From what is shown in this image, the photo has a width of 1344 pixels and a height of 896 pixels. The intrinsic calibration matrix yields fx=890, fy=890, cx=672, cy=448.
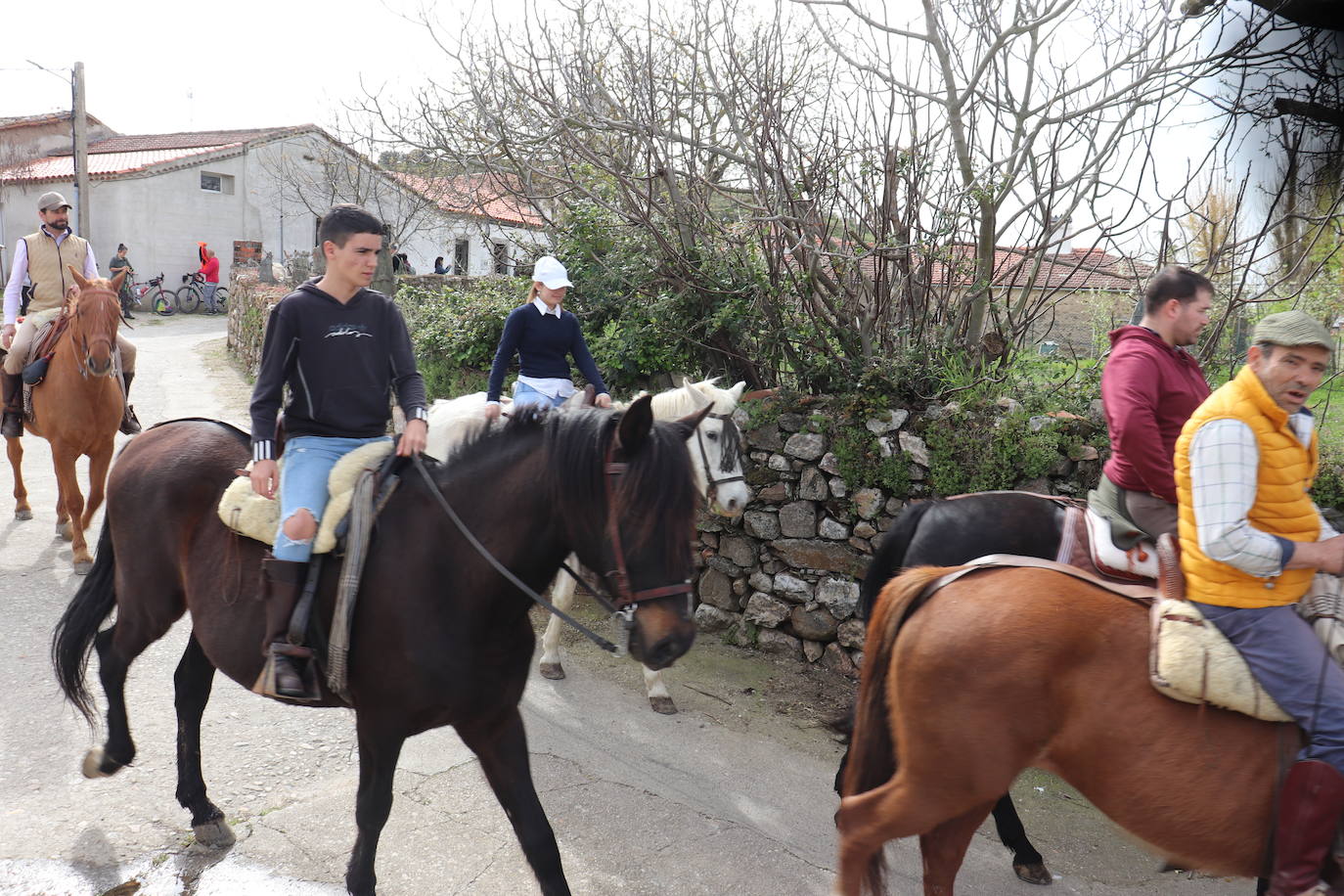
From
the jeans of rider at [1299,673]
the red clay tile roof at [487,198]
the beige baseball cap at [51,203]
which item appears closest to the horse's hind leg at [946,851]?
the jeans of rider at [1299,673]

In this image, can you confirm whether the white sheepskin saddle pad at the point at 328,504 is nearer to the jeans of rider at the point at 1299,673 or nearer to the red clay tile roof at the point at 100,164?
the jeans of rider at the point at 1299,673

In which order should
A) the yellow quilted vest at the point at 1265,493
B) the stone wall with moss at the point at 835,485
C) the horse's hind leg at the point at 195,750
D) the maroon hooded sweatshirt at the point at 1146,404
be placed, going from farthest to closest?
the stone wall with moss at the point at 835,485, the horse's hind leg at the point at 195,750, the maroon hooded sweatshirt at the point at 1146,404, the yellow quilted vest at the point at 1265,493

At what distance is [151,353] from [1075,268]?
18.6 meters

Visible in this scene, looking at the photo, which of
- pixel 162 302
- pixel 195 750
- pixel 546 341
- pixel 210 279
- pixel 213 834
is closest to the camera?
pixel 213 834

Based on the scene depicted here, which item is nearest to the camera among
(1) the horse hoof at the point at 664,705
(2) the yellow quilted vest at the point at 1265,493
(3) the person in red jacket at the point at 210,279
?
(2) the yellow quilted vest at the point at 1265,493

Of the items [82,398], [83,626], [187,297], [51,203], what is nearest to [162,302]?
[187,297]

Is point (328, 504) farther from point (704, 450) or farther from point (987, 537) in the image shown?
point (987, 537)

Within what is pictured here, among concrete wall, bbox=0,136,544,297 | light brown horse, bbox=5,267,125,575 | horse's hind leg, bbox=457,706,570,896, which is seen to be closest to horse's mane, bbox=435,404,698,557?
horse's hind leg, bbox=457,706,570,896

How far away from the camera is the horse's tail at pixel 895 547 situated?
3932 mm

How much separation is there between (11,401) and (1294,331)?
346 inches

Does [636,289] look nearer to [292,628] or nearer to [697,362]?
[697,362]

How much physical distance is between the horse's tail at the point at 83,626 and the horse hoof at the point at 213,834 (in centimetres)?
79

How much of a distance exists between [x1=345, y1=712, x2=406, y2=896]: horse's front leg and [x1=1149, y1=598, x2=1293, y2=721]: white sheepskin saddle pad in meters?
2.33

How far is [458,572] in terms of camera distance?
2855 mm
